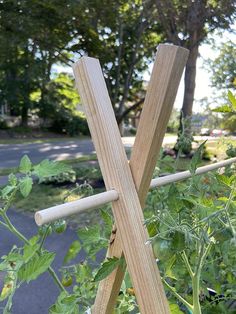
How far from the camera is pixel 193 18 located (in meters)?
7.91

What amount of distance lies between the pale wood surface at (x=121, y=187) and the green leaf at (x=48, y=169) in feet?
0.40

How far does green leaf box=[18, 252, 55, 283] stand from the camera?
29.7 inches

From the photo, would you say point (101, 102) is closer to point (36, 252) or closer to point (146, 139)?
point (146, 139)

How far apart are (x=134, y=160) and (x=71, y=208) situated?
0.66 ft

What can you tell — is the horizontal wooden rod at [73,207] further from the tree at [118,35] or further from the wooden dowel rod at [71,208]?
the tree at [118,35]

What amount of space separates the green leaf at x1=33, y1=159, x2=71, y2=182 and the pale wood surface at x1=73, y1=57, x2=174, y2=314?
123 mm

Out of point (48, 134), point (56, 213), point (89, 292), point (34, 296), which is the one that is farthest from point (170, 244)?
point (48, 134)

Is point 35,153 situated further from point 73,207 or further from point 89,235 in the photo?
point 73,207

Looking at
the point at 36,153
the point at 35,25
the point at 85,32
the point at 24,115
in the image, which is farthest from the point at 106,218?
the point at 24,115

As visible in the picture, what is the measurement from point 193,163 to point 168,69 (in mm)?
261

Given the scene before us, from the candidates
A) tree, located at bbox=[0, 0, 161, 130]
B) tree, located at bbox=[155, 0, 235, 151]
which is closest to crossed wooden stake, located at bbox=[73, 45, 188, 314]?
tree, located at bbox=[0, 0, 161, 130]

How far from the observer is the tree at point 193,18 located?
23.5 ft

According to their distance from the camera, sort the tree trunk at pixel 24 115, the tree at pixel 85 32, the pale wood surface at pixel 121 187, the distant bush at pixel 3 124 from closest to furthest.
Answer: the pale wood surface at pixel 121 187 < the tree at pixel 85 32 < the distant bush at pixel 3 124 < the tree trunk at pixel 24 115

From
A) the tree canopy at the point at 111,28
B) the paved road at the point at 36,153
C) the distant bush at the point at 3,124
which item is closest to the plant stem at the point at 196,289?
the tree canopy at the point at 111,28
